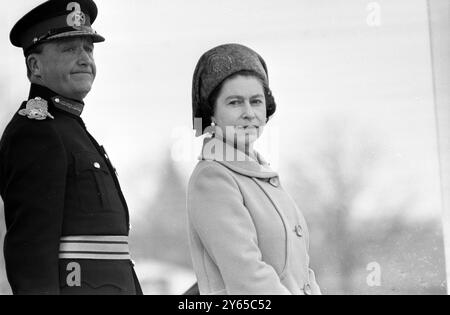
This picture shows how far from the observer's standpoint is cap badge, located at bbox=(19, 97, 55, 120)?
2672mm

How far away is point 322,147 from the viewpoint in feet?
9.57

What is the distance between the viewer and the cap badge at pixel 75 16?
2762mm

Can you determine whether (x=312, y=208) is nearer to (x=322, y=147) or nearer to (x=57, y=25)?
(x=322, y=147)

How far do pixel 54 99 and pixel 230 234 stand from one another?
2.22 feet

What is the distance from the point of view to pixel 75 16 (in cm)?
279

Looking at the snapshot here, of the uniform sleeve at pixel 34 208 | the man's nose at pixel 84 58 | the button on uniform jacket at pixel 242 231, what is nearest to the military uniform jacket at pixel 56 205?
the uniform sleeve at pixel 34 208

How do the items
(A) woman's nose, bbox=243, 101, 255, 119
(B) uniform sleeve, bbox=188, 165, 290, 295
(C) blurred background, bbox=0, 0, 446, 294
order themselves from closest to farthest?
(B) uniform sleeve, bbox=188, 165, 290, 295 < (A) woman's nose, bbox=243, 101, 255, 119 < (C) blurred background, bbox=0, 0, 446, 294

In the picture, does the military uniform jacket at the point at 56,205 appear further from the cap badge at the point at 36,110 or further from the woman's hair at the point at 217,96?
the woman's hair at the point at 217,96

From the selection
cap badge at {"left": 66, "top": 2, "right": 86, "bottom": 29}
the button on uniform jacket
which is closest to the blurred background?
cap badge at {"left": 66, "top": 2, "right": 86, "bottom": 29}

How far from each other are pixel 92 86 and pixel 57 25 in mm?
222

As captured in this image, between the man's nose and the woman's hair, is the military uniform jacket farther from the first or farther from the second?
the woman's hair

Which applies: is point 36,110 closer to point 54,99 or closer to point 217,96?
point 54,99

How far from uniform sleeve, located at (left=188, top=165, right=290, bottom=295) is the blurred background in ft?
1.02
